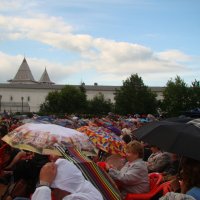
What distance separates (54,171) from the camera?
129 inches

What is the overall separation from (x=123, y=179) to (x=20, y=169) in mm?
1630

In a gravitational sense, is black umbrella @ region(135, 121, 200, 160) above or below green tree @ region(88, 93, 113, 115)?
above

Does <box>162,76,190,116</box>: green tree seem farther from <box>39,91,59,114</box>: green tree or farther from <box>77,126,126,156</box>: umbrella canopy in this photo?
<box>77,126,126,156</box>: umbrella canopy

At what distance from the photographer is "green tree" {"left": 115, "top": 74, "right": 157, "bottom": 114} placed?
303 feet

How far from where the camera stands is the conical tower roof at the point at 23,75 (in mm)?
164562

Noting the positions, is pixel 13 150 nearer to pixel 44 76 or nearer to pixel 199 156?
pixel 199 156

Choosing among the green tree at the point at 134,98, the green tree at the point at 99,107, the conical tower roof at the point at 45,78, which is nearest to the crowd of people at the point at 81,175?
the green tree at the point at 134,98

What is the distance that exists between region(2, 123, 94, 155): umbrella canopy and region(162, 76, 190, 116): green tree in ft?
221

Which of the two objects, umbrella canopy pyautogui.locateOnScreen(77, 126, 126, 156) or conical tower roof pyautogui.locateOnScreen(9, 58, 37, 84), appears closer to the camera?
umbrella canopy pyautogui.locateOnScreen(77, 126, 126, 156)

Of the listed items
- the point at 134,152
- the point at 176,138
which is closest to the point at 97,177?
the point at 176,138

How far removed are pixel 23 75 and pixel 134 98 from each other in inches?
3299

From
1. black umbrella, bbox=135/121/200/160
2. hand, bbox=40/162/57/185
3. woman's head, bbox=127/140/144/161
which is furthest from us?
woman's head, bbox=127/140/144/161

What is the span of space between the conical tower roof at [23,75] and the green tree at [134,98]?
7621 cm

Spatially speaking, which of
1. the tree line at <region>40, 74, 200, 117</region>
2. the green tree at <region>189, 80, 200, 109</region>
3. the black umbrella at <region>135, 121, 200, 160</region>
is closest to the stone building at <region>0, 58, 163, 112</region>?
the tree line at <region>40, 74, 200, 117</region>
